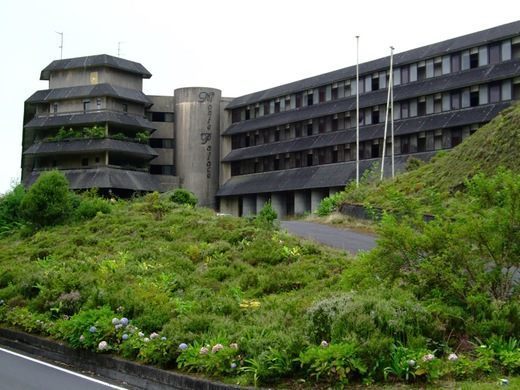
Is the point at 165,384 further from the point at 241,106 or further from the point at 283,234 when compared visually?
the point at 241,106

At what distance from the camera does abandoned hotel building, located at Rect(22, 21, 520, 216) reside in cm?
5206

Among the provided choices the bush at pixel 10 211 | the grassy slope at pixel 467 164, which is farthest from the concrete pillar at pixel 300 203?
the bush at pixel 10 211

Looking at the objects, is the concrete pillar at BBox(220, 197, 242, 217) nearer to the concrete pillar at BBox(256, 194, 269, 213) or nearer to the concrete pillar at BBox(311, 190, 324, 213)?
the concrete pillar at BBox(256, 194, 269, 213)

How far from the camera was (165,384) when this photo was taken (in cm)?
1090

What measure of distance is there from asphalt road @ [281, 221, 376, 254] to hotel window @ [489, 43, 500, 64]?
2593 centimetres

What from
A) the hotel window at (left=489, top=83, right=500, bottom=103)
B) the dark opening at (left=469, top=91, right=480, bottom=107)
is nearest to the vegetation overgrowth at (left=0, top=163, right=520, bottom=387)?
the hotel window at (left=489, top=83, right=500, bottom=103)

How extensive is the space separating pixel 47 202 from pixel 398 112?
114ft

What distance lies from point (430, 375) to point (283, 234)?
14.6m

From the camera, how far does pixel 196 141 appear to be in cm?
7288

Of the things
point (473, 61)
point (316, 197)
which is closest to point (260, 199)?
point (316, 197)

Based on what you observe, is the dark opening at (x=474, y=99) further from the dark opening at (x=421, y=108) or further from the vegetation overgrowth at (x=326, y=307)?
the vegetation overgrowth at (x=326, y=307)

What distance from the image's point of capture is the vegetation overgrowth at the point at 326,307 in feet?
30.1

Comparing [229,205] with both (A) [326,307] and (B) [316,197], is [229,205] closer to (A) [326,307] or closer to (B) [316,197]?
(B) [316,197]

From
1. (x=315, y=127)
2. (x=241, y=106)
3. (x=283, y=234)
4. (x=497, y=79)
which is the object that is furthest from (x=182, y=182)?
(x=283, y=234)
